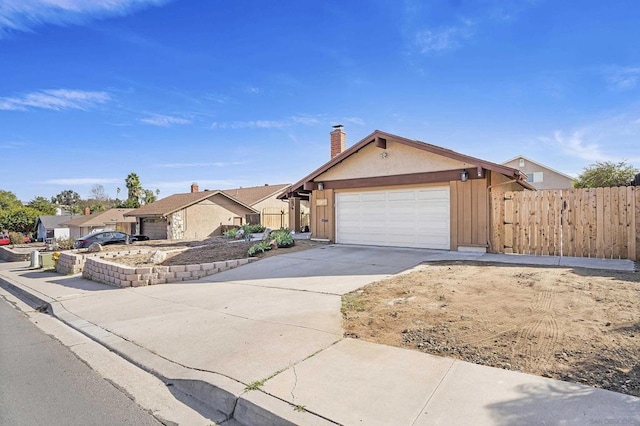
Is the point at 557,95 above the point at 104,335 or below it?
above

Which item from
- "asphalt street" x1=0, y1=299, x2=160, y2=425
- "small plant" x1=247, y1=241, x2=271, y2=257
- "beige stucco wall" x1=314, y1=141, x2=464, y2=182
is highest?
"beige stucco wall" x1=314, y1=141, x2=464, y2=182

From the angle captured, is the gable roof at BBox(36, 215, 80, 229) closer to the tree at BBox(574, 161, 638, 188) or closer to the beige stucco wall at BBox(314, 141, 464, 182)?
the beige stucco wall at BBox(314, 141, 464, 182)

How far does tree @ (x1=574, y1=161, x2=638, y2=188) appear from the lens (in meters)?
31.1

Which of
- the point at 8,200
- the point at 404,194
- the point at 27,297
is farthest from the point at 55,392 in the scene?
the point at 8,200

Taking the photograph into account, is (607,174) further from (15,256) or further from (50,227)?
(50,227)

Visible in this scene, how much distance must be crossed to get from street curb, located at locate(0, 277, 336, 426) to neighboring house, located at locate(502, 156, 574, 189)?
43248 millimetres

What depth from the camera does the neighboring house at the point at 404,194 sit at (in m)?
11.3

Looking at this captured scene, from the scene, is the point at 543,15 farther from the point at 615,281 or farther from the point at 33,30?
the point at 33,30

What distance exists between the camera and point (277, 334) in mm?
4781

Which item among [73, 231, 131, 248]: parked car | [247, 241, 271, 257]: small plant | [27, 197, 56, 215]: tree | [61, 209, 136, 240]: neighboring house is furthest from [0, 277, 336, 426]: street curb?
[27, 197, 56, 215]: tree

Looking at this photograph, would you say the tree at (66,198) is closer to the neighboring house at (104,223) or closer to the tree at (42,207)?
the tree at (42,207)

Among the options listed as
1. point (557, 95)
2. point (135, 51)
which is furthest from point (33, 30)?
point (557, 95)

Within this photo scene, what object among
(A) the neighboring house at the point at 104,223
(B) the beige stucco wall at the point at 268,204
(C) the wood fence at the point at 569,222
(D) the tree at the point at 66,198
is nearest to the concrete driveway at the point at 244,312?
(C) the wood fence at the point at 569,222

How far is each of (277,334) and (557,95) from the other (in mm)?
14915
